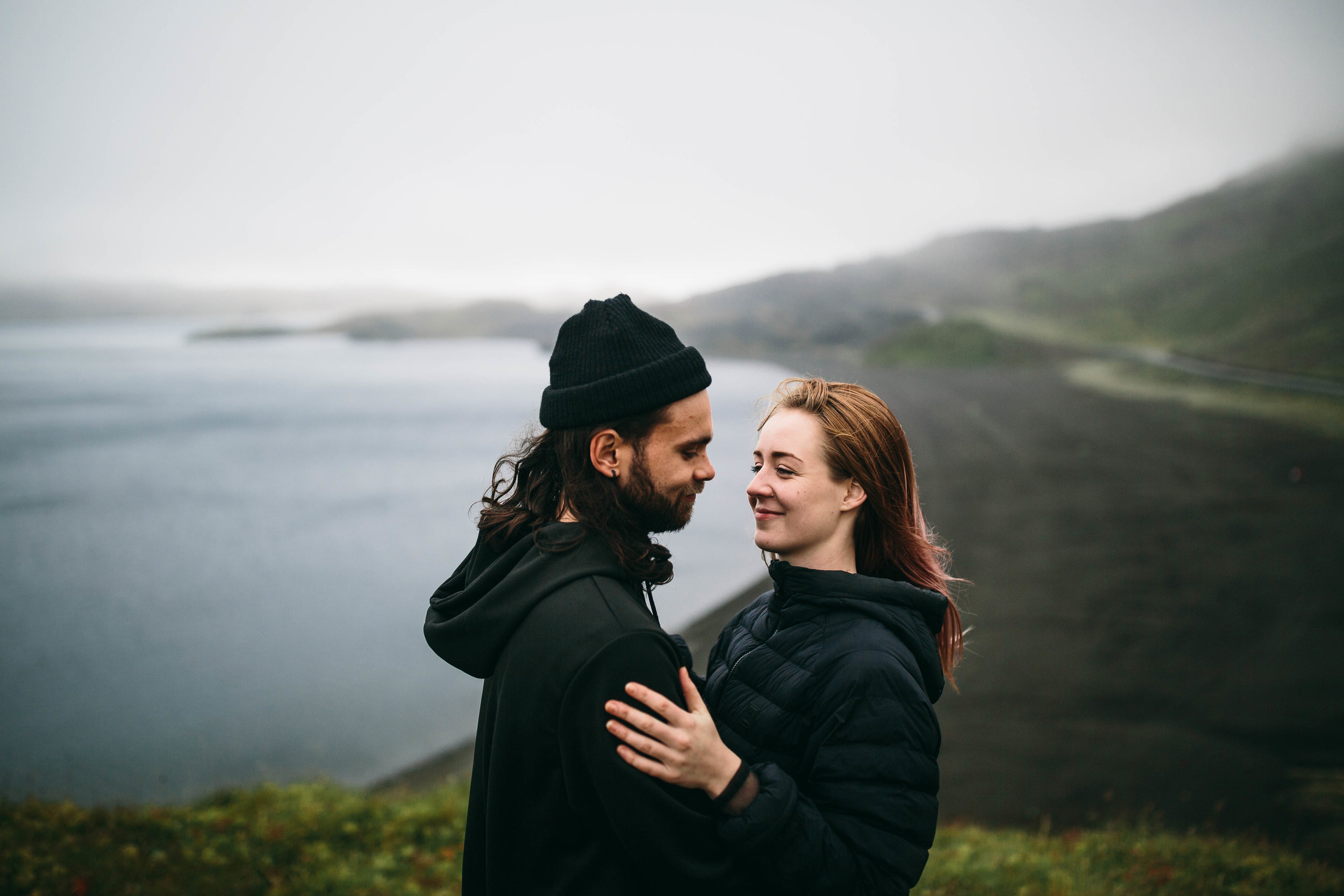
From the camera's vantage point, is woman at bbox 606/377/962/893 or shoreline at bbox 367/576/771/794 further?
shoreline at bbox 367/576/771/794

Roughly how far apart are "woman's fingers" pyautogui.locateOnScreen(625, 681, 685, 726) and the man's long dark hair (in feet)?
1.27

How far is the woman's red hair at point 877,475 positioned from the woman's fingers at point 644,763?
1355 millimetres

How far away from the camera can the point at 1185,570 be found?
24.5 meters

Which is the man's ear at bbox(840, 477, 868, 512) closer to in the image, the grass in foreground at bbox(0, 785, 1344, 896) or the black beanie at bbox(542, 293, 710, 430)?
the black beanie at bbox(542, 293, 710, 430)

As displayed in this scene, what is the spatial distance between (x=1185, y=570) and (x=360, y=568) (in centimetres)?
3390

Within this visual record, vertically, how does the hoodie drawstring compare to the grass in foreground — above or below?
above

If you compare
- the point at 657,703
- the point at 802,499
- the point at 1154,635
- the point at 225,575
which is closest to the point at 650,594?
the point at 657,703

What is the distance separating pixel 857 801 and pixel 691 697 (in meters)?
0.61

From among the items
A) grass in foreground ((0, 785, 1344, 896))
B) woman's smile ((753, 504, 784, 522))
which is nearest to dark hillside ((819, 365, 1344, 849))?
grass in foreground ((0, 785, 1344, 896))

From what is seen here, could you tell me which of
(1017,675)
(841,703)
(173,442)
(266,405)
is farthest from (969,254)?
(841,703)

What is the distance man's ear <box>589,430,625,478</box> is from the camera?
2365 millimetres

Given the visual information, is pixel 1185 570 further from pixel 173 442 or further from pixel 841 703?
pixel 173 442

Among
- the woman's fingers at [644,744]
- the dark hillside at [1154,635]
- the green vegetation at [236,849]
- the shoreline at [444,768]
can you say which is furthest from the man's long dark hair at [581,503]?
the dark hillside at [1154,635]

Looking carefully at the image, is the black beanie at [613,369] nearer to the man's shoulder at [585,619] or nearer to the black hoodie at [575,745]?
the black hoodie at [575,745]
